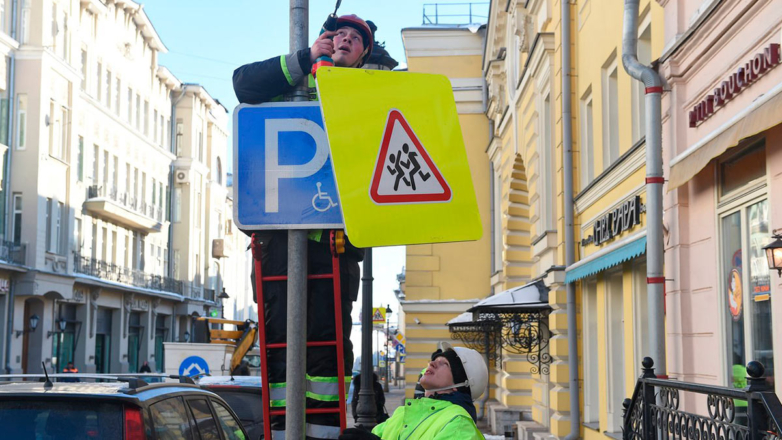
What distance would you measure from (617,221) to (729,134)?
4693 millimetres

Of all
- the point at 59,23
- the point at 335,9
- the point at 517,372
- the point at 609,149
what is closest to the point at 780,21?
the point at 335,9

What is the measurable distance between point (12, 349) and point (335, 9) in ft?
112

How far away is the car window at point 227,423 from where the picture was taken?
257 inches

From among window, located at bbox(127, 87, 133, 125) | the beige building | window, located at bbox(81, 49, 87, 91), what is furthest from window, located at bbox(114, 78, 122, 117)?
window, located at bbox(81, 49, 87, 91)

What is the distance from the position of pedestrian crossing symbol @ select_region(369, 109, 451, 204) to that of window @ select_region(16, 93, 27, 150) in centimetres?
3616

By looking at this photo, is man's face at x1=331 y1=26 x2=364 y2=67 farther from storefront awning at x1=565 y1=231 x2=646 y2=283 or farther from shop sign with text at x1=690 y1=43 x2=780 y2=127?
storefront awning at x1=565 y1=231 x2=646 y2=283

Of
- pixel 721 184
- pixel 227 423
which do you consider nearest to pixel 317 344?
pixel 227 423

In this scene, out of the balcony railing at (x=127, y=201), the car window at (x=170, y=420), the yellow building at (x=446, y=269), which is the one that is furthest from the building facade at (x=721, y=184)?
the balcony railing at (x=127, y=201)

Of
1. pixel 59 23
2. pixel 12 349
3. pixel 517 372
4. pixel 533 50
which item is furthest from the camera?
pixel 59 23

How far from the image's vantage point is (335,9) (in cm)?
493

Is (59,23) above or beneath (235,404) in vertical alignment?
above

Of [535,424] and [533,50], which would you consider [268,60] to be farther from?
[535,424]

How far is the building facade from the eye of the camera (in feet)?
24.4

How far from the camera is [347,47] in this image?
203 inches
